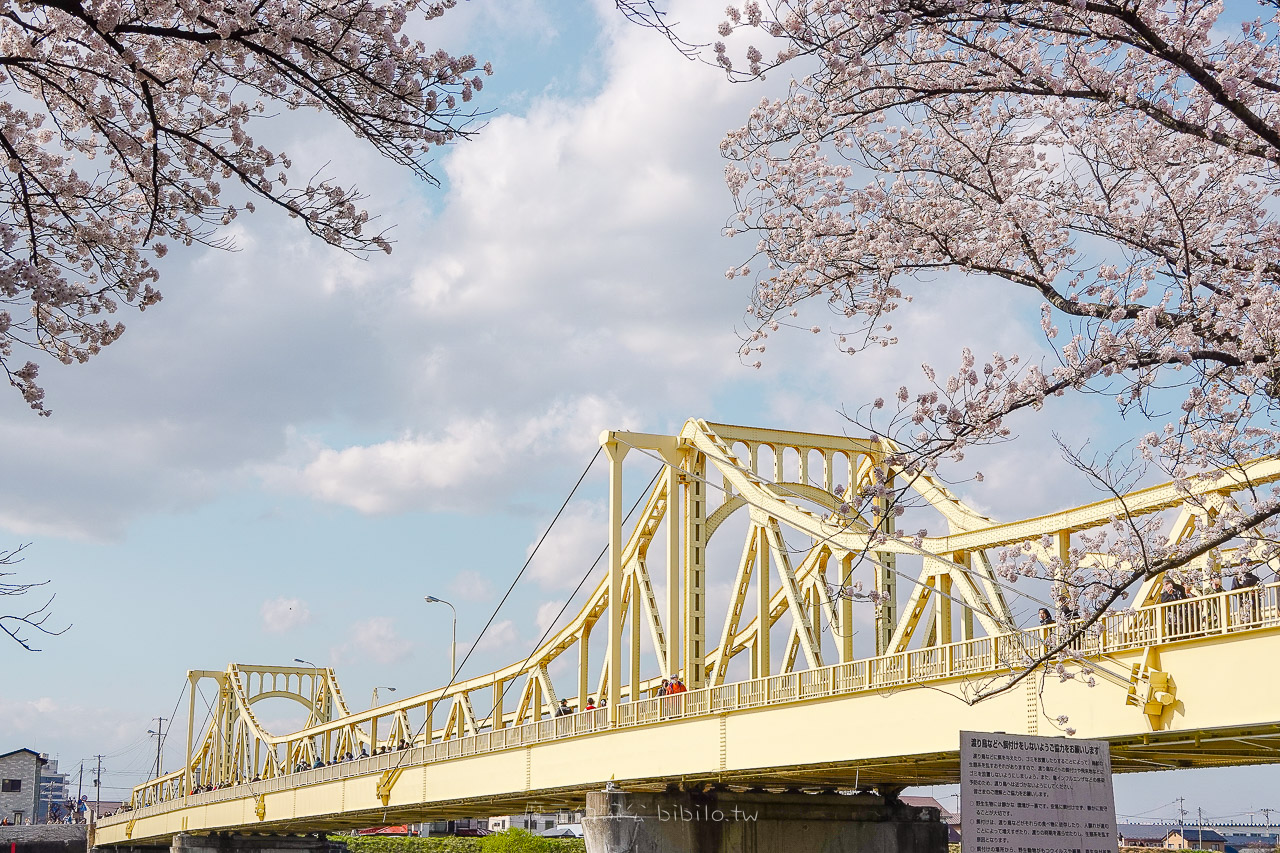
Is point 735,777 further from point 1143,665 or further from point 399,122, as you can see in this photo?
point 399,122

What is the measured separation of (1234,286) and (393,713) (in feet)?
145

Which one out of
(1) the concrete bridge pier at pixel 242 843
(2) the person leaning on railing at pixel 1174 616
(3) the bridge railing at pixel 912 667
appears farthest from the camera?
(1) the concrete bridge pier at pixel 242 843

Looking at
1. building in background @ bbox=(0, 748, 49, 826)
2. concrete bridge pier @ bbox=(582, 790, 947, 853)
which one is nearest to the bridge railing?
concrete bridge pier @ bbox=(582, 790, 947, 853)

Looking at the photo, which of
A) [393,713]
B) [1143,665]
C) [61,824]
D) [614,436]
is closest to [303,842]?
[393,713]

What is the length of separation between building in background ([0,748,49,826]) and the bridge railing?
7017 centimetres

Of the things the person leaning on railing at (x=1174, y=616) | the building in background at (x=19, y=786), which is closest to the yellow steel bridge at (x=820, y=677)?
the person leaning on railing at (x=1174, y=616)

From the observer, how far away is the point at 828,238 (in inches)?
545

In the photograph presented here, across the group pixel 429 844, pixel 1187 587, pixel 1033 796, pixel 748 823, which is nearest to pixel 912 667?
pixel 1187 587

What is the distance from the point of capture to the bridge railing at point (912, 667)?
1700 centimetres

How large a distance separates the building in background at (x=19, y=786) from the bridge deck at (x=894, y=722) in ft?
226

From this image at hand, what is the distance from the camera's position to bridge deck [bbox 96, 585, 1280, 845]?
57.0 feet

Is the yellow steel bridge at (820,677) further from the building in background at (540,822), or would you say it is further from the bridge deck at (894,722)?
the building in background at (540,822)

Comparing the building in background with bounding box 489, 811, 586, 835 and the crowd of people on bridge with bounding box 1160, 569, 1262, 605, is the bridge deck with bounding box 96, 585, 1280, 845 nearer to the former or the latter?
the crowd of people on bridge with bounding box 1160, 569, 1262, 605

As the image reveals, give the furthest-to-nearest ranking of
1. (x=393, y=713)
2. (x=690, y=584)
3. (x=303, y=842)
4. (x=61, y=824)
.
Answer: (x=61, y=824) < (x=303, y=842) < (x=393, y=713) < (x=690, y=584)
